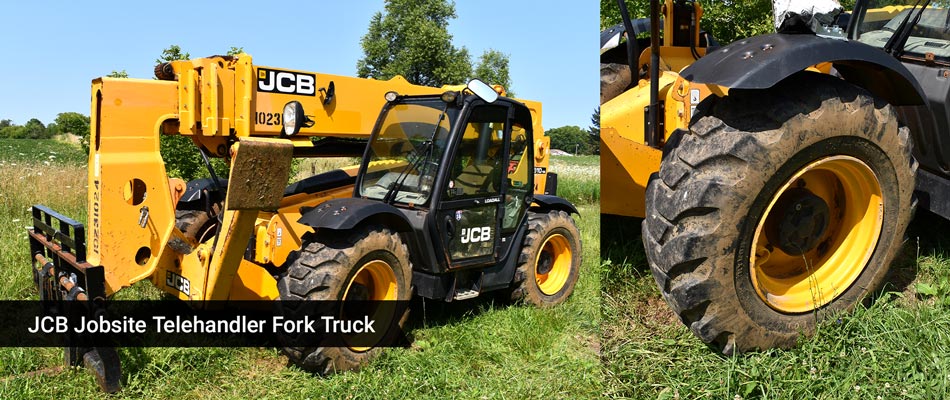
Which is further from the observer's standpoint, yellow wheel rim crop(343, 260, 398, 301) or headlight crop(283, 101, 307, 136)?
headlight crop(283, 101, 307, 136)

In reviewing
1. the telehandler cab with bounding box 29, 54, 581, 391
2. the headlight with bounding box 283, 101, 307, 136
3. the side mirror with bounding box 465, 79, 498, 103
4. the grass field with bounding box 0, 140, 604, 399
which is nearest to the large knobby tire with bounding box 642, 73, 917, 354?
the grass field with bounding box 0, 140, 604, 399

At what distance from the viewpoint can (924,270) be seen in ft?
10.6

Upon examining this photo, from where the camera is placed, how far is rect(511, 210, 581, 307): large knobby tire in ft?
18.2

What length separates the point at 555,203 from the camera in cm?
588

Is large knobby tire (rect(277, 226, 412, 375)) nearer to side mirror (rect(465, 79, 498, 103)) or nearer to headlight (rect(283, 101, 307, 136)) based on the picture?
headlight (rect(283, 101, 307, 136))

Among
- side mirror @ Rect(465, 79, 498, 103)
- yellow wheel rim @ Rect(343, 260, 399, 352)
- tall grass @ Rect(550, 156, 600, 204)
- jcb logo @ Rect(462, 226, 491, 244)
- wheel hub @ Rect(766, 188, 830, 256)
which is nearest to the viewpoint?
wheel hub @ Rect(766, 188, 830, 256)

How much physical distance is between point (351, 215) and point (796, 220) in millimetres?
2512

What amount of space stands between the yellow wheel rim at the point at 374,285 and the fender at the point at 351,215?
0.93 ft

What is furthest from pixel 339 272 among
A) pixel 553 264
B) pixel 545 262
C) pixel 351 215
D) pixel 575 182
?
pixel 553 264

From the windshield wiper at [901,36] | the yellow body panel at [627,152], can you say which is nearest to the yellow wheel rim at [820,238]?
the yellow body panel at [627,152]

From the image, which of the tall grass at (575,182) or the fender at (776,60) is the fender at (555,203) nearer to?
the tall grass at (575,182)

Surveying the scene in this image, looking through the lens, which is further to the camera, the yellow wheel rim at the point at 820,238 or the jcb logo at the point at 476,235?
the jcb logo at the point at 476,235

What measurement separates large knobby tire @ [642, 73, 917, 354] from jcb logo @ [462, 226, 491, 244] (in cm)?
254

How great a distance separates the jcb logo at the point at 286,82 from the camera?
470 centimetres
